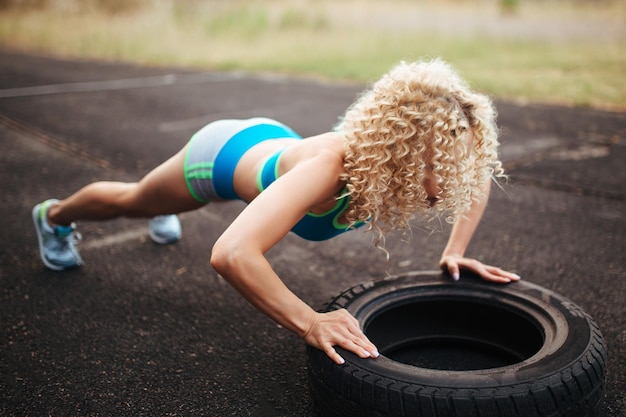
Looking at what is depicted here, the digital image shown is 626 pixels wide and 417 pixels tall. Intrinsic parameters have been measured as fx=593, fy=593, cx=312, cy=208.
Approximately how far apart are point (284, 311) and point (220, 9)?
16733mm

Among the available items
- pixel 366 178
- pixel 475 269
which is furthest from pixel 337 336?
pixel 475 269

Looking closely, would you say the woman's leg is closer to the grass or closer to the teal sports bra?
the teal sports bra

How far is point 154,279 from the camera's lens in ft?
10.1

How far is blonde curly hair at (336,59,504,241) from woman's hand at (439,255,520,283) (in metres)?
0.41

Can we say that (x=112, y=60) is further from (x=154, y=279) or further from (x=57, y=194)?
(x=154, y=279)

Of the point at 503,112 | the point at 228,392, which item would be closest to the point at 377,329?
the point at 228,392

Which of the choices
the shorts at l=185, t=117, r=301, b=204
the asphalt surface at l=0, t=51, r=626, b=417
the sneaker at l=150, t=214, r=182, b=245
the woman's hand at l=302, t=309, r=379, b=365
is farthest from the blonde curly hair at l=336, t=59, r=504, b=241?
the sneaker at l=150, t=214, r=182, b=245

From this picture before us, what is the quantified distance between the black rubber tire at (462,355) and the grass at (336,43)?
400cm

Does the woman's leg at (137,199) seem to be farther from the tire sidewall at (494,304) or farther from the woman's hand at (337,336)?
the woman's hand at (337,336)

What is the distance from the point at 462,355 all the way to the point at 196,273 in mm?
1471

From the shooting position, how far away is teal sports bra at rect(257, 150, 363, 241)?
2.12 m

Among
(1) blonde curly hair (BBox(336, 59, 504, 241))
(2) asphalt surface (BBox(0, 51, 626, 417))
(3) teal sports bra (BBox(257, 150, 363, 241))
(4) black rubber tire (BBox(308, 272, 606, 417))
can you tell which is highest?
(1) blonde curly hair (BBox(336, 59, 504, 241))

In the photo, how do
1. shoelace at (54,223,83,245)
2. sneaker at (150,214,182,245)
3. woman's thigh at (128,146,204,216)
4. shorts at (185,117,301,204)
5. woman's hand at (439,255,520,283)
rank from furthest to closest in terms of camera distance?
sneaker at (150,214,182,245) < shoelace at (54,223,83,245) < woman's thigh at (128,146,204,216) < shorts at (185,117,301,204) < woman's hand at (439,255,520,283)

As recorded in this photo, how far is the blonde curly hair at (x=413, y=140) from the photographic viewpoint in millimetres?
1787
